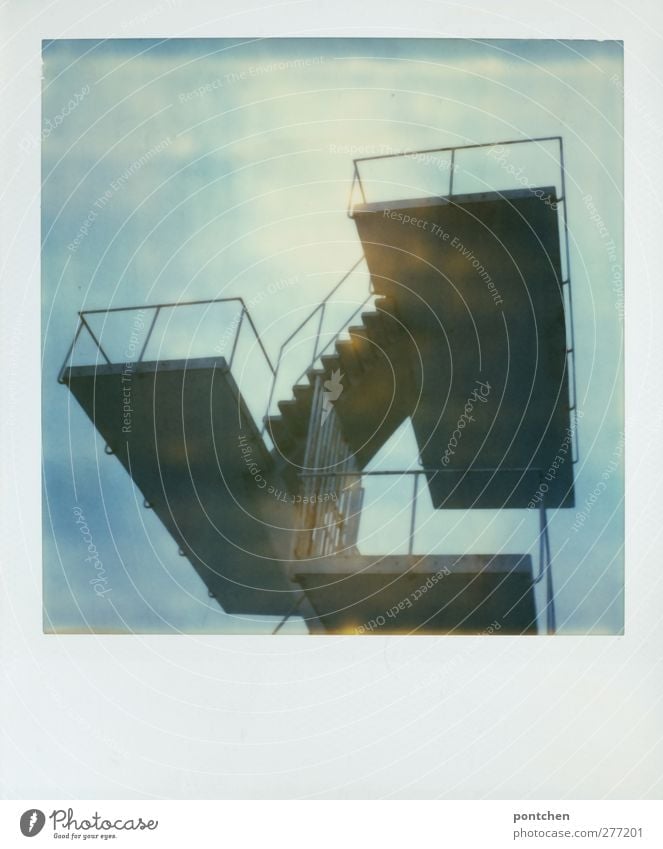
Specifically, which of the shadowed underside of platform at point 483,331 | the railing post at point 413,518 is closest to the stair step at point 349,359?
the shadowed underside of platform at point 483,331

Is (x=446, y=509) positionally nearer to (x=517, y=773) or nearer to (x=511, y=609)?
(x=511, y=609)

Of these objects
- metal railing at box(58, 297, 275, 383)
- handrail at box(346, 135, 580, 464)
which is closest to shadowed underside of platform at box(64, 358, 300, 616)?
metal railing at box(58, 297, 275, 383)

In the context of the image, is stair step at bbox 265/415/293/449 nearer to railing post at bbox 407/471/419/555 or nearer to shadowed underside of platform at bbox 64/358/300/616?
shadowed underside of platform at bbox 64/358/300/616

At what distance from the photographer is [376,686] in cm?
177

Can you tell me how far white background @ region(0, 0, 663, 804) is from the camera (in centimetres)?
176

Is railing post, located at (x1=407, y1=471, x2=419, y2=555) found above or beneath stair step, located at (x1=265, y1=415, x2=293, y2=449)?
beneath

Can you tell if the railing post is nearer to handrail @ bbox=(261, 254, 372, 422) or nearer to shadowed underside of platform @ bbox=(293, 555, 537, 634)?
shadowed underside of platform @ bbox=(293, 555, 537, 634)

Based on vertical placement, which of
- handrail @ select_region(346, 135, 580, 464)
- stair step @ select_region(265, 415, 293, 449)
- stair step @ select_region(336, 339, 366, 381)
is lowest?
stair step @ select_region(265, 415, 293, 449)

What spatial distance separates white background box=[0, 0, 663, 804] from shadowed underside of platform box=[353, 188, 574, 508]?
14 centimetres

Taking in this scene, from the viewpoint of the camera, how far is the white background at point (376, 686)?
1.76 meters

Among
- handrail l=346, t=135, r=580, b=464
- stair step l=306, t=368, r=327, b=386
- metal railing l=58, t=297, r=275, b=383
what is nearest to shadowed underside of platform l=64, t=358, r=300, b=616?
metal railing l=58, t=297, r=275, b=383

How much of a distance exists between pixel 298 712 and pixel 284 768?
0.09 metres
